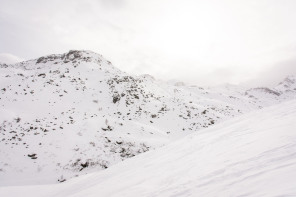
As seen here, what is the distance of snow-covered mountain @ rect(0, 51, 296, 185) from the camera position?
16016mm

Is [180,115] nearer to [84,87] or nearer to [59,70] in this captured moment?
[84,87]

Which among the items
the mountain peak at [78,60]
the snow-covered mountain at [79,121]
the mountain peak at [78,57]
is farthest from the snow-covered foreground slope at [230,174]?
the mountain peak at [78,57]

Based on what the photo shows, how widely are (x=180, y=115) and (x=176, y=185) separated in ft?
82.9

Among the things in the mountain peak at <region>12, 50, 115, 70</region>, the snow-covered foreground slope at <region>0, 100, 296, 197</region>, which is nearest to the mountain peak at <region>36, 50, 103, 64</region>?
the mountain peak at <region>12, 50, 115, 70</region>

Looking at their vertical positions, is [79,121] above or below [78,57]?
below

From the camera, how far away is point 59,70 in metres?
37.0

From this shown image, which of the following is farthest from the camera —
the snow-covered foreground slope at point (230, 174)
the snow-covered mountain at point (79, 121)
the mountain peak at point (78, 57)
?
the mountain peak at point (78, 57)

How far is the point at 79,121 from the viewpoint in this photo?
21891 mm

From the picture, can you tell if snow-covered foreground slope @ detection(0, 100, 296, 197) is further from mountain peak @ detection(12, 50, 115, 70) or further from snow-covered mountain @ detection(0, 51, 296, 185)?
mountain peak @ detection(12, 50, 115, 70)

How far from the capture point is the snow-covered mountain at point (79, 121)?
1602 cm

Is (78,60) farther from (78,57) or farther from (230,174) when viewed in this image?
(230,174)

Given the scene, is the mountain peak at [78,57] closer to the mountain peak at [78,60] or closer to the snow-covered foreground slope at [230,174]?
the mountain peak at [78,60]

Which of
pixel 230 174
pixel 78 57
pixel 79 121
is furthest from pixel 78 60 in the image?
pixel 230 174

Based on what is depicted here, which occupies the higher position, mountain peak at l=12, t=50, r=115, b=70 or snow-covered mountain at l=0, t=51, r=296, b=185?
mountain peak at l=12, t=50, r=115, b=70
